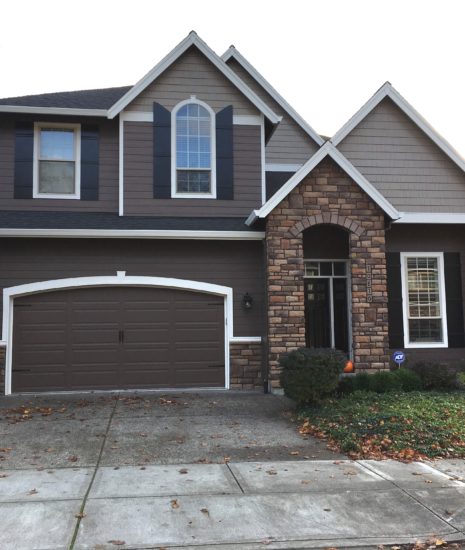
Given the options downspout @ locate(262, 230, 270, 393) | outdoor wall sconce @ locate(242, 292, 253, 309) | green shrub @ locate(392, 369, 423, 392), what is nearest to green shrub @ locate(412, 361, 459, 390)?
green shrub @ locate(392, 369, 423, 392)

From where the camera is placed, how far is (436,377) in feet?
33.7

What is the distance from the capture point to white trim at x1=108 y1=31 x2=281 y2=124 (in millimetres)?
11195

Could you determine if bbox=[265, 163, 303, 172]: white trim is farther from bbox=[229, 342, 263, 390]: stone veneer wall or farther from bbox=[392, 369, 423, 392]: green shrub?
bbox=[392, 369, 423, 392]: green shrub

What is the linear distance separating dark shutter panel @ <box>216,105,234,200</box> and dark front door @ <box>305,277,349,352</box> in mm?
2750

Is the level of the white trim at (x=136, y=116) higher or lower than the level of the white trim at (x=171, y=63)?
lower

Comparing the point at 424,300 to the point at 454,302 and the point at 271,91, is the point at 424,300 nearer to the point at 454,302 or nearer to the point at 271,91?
the point at 454,302

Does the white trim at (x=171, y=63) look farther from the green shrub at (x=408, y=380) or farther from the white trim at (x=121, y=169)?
the green shrub at (x=408, y=380)

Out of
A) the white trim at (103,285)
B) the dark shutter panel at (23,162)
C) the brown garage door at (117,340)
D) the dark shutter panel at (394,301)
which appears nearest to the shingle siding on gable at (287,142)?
the dark shutter panel at (394,301)

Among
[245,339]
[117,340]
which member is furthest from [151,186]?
[245,339]

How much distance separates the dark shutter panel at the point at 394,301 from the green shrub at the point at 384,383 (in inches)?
78.7

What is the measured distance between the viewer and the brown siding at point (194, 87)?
11.5m

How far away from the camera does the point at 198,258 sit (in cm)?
1115

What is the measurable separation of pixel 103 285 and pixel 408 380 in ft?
21.0

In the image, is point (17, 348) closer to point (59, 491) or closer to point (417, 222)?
point (59, 491)
